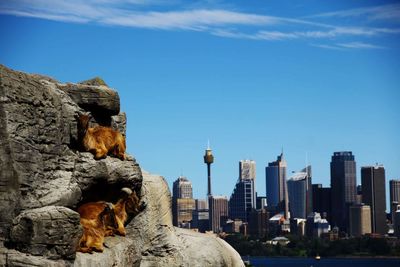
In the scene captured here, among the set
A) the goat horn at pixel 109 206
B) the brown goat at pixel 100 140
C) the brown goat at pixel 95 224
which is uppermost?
the brown goat at pixel 100 140

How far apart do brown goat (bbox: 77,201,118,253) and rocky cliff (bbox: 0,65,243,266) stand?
20cm

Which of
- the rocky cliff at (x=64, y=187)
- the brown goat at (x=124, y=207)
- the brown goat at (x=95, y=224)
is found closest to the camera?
the rocky cliff at (x=64, y=187)

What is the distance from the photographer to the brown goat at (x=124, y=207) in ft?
70.8

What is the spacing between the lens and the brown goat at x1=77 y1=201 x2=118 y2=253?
20.3m

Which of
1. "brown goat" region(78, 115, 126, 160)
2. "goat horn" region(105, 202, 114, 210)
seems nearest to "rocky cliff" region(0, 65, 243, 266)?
"brown goat" region(78, 115, 126, 160)

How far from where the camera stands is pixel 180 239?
22.9m

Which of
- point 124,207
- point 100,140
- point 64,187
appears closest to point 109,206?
point 124,207

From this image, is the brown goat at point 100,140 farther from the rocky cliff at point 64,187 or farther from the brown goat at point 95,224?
the brown goat at point 95,224

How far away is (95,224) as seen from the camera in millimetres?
20750

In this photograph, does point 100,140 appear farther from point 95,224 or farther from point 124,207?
point 95,224

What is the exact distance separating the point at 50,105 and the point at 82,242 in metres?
2.59

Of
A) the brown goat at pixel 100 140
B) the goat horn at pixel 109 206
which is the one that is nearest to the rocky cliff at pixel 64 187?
the brown goat at pixel 100 140

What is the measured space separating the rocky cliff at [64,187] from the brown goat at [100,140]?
0.51 ft

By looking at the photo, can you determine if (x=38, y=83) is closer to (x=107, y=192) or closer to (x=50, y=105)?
(x=50, y=105)
